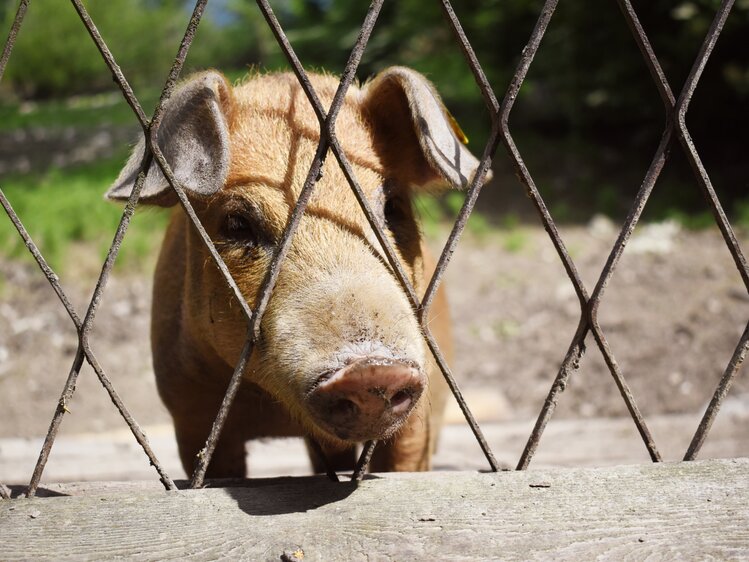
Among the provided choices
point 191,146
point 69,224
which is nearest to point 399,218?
point 191,146

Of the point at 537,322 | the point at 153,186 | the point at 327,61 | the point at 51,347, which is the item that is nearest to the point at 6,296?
the point at 51,347

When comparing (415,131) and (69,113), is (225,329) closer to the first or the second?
(415,131)

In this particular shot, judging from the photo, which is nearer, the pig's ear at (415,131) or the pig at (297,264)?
the pig at (297,264)

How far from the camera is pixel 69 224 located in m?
7.54

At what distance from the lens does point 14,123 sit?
12188 millimetres

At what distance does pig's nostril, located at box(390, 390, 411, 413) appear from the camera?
162cm

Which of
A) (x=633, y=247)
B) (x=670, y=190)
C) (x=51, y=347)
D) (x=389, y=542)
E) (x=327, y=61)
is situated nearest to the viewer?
(x=389, y=542)

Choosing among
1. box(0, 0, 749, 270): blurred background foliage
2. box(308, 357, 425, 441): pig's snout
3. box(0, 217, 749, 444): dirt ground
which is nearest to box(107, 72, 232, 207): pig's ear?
box(308, 357, 425, 441): pig's snout

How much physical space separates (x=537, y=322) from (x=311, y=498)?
5024 mm

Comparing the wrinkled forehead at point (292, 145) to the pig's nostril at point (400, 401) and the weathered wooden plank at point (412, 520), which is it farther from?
the weathered wooden plank at point (412, 520)

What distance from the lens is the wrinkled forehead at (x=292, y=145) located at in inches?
87.0

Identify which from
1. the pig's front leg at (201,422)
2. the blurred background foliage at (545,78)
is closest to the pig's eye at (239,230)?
the pig's front leg at (201,422)

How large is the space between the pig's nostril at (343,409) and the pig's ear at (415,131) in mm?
822

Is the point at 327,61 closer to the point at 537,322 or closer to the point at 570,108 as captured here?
the point at 570,108
